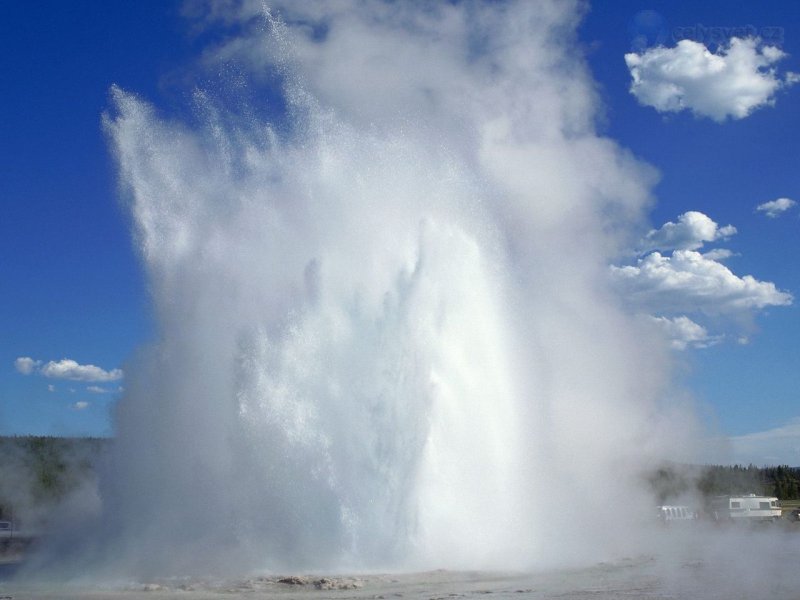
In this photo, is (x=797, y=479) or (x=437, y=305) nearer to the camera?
(x=437, y=305)

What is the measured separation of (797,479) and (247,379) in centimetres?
7937

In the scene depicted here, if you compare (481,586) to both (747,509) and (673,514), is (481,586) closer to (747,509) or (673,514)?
(673,514)

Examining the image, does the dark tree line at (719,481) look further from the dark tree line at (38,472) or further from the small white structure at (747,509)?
the dark tree line at (38,472)

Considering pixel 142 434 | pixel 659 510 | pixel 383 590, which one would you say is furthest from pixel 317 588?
pixel 659 510

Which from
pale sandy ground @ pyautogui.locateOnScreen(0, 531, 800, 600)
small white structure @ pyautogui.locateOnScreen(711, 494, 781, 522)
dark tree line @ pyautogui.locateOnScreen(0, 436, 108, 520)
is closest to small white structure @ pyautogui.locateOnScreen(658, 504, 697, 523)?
small white structure @ pyautogui.locateOnScreen(711, 494, 781, 522)

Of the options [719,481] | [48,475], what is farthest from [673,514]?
[48,475]

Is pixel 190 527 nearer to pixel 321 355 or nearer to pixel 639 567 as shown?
pixel 321 355

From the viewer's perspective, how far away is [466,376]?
72.6 feet

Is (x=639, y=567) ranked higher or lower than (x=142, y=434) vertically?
lower

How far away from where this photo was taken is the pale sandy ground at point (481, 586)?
1475cm

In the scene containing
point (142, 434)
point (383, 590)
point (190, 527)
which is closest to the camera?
point (383, 590)

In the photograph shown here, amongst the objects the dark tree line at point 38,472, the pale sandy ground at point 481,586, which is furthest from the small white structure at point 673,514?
the dark tree line at point 38,472

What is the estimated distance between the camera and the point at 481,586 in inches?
635

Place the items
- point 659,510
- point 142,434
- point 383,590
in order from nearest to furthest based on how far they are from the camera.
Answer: point 383,590
point 142,434
point 659,510
